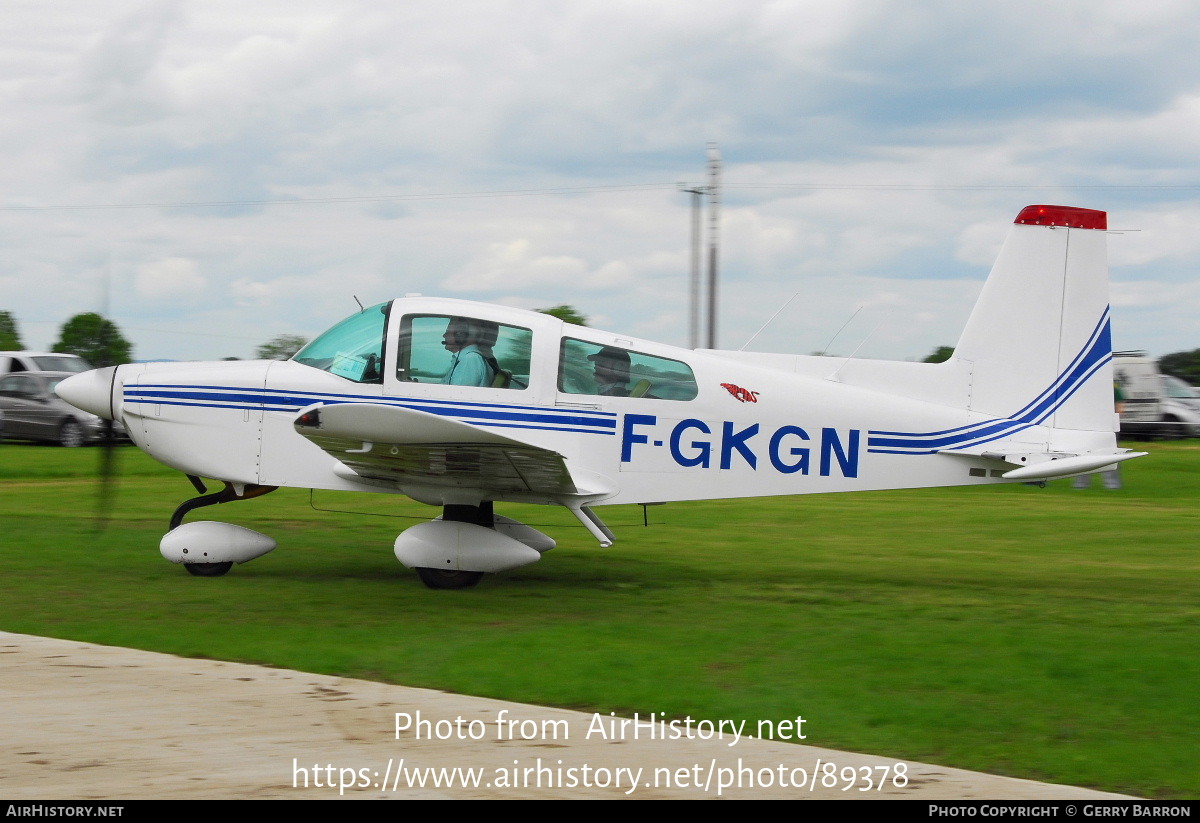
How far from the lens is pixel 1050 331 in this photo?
842 cm

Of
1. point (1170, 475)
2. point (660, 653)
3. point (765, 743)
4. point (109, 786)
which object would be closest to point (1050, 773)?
point (765, 743)

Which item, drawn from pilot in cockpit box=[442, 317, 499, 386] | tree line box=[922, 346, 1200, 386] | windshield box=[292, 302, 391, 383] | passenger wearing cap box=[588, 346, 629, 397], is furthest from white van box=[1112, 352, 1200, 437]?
tree line box=[922, 346, 1200, 386]

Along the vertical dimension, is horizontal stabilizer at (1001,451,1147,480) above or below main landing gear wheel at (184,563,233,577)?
above

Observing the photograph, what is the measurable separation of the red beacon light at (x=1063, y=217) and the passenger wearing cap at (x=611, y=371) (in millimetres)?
3210

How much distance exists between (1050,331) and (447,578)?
4.81m

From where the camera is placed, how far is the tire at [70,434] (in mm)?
20906

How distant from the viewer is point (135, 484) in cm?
1555

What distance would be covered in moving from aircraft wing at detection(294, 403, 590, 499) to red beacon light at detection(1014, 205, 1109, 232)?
152 inches

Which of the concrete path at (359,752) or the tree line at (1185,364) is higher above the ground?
the tree line at (1185,364)

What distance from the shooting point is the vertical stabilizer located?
8367 millimetres

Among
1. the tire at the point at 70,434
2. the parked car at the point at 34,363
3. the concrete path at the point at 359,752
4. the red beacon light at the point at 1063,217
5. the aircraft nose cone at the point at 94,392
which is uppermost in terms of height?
the red beacon light at the point at 1063,217

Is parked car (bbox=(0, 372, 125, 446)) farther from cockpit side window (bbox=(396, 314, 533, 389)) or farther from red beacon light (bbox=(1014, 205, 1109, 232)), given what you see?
red beacon light (bbox=(1014, 205, 1109, 232))

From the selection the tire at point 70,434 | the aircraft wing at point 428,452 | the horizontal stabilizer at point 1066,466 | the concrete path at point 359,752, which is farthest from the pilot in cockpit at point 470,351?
the tire at point 70,434

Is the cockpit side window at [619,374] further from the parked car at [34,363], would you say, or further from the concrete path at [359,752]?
the parked car at [34,363]
